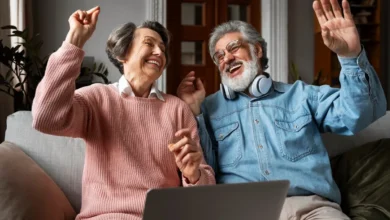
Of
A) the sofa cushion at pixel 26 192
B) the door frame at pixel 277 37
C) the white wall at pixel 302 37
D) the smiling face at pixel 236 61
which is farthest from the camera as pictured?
the white wall at pixel 302 37

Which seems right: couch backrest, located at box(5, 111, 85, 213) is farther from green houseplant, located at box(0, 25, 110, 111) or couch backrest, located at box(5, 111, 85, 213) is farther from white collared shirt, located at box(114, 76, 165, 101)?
green houseplant, located at box(0, 25, 110, 111)

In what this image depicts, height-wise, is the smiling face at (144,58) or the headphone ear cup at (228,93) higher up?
the smiling face at (144,58)

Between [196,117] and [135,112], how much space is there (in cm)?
33

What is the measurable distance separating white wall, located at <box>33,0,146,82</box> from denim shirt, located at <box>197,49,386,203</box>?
8.95 feet

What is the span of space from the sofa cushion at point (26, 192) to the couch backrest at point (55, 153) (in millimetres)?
103

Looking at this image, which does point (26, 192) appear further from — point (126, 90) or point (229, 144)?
point (229, 144)

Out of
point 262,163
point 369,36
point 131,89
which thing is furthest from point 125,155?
point 369,36

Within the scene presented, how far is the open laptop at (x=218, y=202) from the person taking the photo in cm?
105

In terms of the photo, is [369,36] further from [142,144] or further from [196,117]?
[142,144]

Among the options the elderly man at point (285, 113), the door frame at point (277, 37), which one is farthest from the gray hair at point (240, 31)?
the door frame at point (277, 37)

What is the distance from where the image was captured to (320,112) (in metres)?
1.88

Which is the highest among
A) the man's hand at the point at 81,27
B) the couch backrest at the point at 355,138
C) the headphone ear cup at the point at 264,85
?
the man's hand at the point at 81,27

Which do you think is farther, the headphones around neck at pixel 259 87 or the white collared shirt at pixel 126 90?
the headphones around neck at pixel 259 87

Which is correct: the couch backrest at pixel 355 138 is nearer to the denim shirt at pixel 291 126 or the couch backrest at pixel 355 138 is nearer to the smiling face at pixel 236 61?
the denim shirt at pixel 291 126
